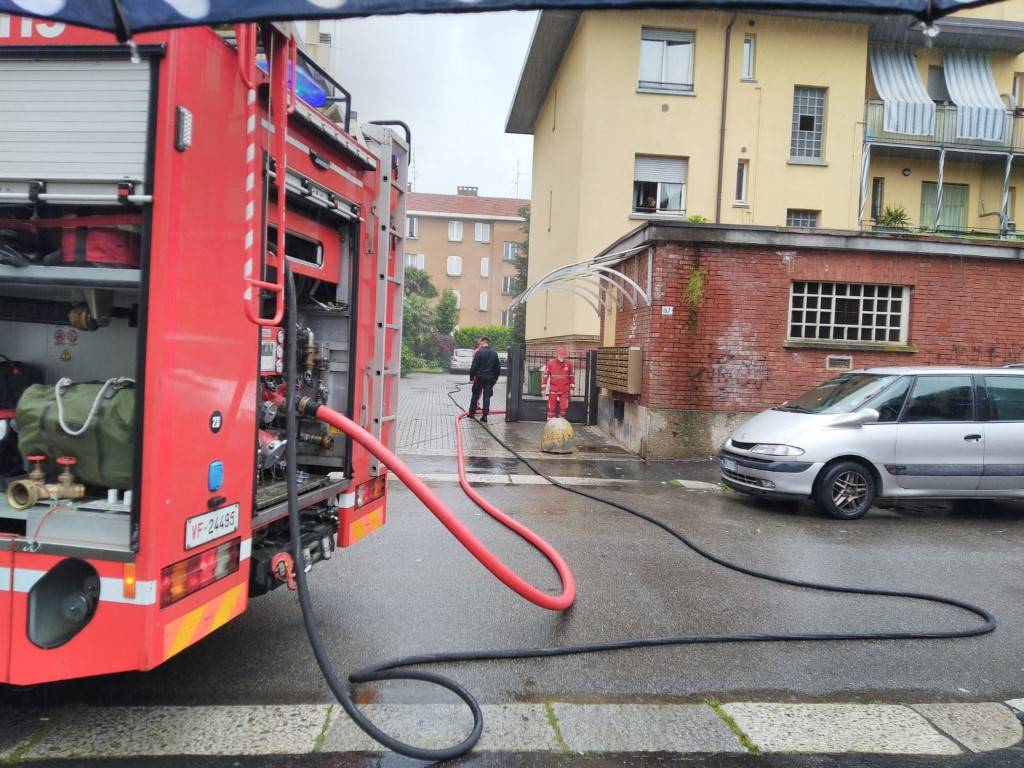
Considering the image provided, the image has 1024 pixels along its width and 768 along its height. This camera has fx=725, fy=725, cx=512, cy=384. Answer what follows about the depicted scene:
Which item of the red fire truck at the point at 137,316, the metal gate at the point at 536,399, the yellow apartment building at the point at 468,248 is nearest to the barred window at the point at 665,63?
the metal gate at the point at 536,399

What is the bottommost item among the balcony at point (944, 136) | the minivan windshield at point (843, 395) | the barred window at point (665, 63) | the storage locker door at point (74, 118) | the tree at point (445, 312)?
the minivan windshield at point (843, 395)

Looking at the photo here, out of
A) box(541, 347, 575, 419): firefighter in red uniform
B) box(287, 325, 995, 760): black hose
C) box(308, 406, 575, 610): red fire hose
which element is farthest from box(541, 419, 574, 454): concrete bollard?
box(308, 406, 575, 610): red fire hose

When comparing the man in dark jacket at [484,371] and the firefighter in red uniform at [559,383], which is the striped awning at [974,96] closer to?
the firefighter in red uniform at [559,383]

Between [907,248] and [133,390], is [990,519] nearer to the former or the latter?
[907,248]

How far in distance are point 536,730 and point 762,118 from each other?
21.3m

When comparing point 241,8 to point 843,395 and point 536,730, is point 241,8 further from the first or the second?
point 843,395

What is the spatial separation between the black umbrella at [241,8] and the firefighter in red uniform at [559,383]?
12561mm

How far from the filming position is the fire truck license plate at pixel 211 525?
2.86 meters

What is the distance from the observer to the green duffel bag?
2881mm

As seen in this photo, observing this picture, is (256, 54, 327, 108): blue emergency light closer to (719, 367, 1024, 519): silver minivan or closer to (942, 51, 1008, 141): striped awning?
(719, 367, 1024, 519): silver minivan

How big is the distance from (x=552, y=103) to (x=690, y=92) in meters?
6.46

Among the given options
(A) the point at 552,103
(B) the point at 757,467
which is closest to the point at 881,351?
(B) the point at 757,467

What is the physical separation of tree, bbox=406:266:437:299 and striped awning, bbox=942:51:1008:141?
32.2 meters

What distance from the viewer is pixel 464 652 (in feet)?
13.4
